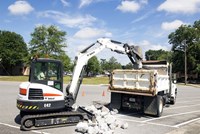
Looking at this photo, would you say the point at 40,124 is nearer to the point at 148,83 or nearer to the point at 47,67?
the point at 47,67

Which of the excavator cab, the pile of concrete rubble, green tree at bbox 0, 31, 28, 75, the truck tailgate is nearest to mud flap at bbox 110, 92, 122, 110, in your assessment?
the truck tailgate

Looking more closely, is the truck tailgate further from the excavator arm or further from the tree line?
the tree line

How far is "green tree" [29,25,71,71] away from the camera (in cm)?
7475

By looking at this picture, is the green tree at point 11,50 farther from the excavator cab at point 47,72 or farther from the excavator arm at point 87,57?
the excavator cab at point 47,72

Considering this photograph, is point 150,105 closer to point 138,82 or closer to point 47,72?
point 138,82

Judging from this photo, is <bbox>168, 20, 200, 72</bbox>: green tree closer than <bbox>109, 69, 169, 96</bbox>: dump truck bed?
No

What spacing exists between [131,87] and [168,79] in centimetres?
356

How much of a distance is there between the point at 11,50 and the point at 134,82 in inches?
2977

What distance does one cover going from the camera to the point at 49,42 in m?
75.2

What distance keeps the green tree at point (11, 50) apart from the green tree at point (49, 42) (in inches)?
315

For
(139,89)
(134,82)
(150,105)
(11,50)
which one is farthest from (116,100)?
(11,50)

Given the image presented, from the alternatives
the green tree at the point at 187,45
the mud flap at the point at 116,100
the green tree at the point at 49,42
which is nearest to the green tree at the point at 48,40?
the green tree at the point at 49,42

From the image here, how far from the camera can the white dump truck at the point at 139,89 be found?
13.0 metres

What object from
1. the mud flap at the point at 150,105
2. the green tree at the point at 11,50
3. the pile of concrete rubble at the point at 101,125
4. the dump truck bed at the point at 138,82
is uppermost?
the green tree at the point at 11,50
